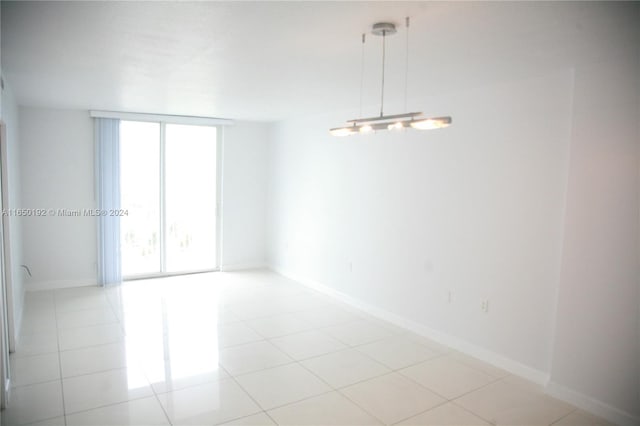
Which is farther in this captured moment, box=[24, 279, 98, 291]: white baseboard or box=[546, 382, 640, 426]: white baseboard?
box=[24, 279, 98, 291]: white baseboard

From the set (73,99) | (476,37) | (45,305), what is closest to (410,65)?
(476,37)

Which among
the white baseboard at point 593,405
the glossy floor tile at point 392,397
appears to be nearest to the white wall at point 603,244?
the white baseboard at point 593,405

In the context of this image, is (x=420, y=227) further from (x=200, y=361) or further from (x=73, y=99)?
(x=73, y=99)

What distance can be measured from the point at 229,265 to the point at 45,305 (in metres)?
2.79

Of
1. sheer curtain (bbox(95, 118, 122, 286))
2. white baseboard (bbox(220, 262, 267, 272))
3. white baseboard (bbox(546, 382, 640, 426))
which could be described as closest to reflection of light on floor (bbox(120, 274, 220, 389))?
sheer curtain (bbox(95, 118, 122, 286))

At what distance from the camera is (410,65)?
10.6ft

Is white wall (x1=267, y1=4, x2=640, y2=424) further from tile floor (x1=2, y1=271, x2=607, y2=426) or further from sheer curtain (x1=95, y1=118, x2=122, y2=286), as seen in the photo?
sheer curtain (x1=95, y1=118, x2=122, y2=286)

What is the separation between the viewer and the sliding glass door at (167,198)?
6.50 m

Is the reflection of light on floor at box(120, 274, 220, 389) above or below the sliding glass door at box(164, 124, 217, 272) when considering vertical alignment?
below

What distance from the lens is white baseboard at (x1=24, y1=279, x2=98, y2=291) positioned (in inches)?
229

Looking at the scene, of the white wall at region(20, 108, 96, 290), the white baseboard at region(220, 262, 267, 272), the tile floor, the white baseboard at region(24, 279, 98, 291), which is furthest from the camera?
the white baseboard at region(220, 262, 267, 272)

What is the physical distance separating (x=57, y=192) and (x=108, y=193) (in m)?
0.64

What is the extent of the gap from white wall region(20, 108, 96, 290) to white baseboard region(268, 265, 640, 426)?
12.2 feet

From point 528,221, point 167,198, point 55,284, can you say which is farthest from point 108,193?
point 528,221
